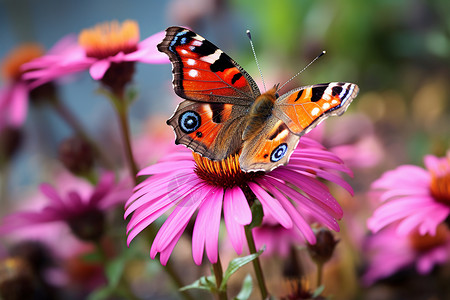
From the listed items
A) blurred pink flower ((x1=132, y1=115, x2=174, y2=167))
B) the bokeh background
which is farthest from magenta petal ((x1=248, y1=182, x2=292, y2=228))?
the bokeh background

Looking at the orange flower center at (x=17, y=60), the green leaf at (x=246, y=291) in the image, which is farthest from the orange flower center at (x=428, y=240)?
the orange flower center at (x=17, y=60)

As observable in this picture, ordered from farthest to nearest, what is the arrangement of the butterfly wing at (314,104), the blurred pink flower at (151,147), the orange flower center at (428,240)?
the blurred pink flower at (151,147) < the orange flower center at (428,240) < the butterfly wing at (314,104)

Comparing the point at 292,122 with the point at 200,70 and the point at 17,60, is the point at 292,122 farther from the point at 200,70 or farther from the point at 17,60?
the point at 17,60

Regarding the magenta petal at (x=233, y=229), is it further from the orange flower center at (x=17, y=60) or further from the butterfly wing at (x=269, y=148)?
the orange flower center at (x=17, y=60)

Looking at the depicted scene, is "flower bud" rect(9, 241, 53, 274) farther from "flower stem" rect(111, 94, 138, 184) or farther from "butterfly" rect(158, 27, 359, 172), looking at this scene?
"butterfly" rect(158, 27, 359, 172)

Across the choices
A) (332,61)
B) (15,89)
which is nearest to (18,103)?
(15,89)
